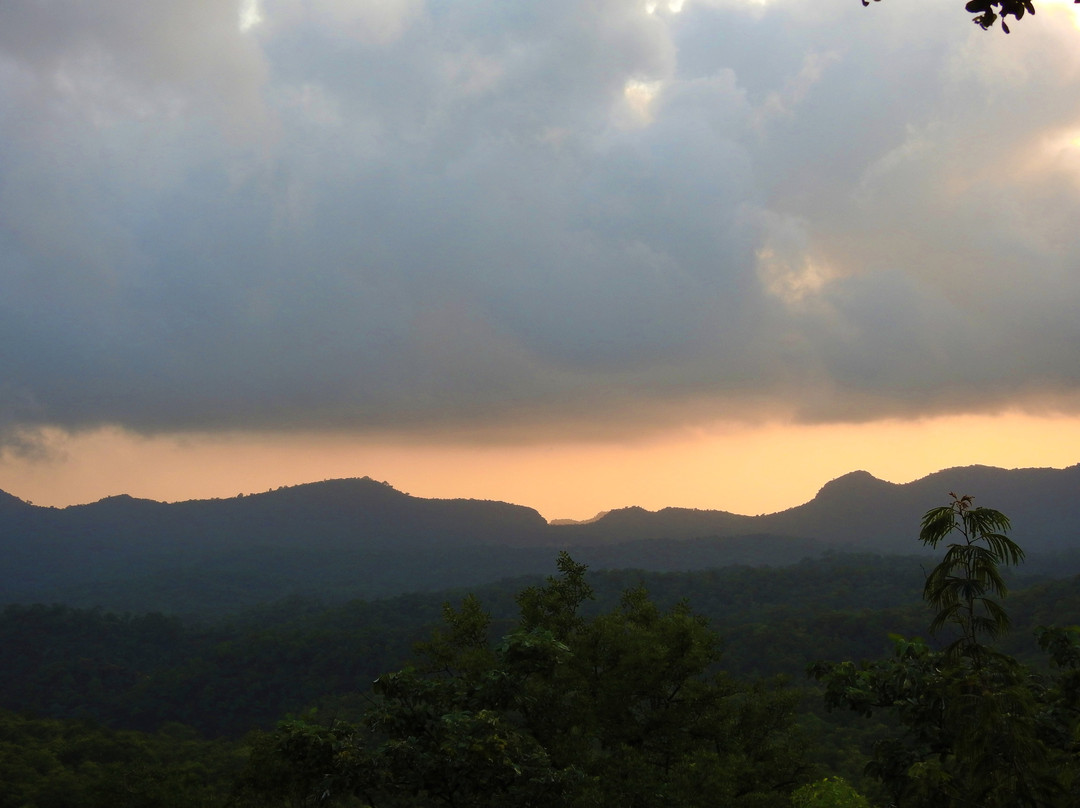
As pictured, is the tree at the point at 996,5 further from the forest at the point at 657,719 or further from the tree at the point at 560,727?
the tree at the point at 560,727

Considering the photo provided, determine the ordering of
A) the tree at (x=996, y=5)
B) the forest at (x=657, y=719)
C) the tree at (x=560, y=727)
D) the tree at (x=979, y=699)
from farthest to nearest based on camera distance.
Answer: the tree at (x=560, y=727) → the forest at (x=657, y=719) → the tree at (x=979, y=699) → the tree at (x=996, y=5)

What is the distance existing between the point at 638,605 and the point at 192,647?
169559 millimetres

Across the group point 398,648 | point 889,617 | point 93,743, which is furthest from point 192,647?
point 889,617

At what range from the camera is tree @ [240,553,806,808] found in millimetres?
15797

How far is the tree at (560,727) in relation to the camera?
1580 centimetres

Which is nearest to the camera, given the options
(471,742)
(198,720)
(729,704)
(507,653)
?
(471,742)

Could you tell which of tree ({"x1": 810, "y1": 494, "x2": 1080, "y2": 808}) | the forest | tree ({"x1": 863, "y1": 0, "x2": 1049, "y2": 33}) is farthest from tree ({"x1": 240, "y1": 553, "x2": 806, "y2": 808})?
tree ({"x1": 863, "y1": 0, "x2": 1049, "y2": 33})

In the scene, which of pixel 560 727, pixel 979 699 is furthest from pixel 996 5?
pixel 560 727

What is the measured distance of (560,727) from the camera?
65.7 ft

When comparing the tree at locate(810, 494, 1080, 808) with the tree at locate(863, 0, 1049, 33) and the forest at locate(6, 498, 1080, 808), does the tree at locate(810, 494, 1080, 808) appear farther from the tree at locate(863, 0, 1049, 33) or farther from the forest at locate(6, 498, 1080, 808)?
the tree at locate(863, 0, 1049, 33)

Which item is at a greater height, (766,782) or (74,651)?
(766,782)

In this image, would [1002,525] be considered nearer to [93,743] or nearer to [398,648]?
[93,743]

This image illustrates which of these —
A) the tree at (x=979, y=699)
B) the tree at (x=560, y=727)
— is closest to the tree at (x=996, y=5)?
the tree at (x=979, y=699)

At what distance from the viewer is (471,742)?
15.4 m
